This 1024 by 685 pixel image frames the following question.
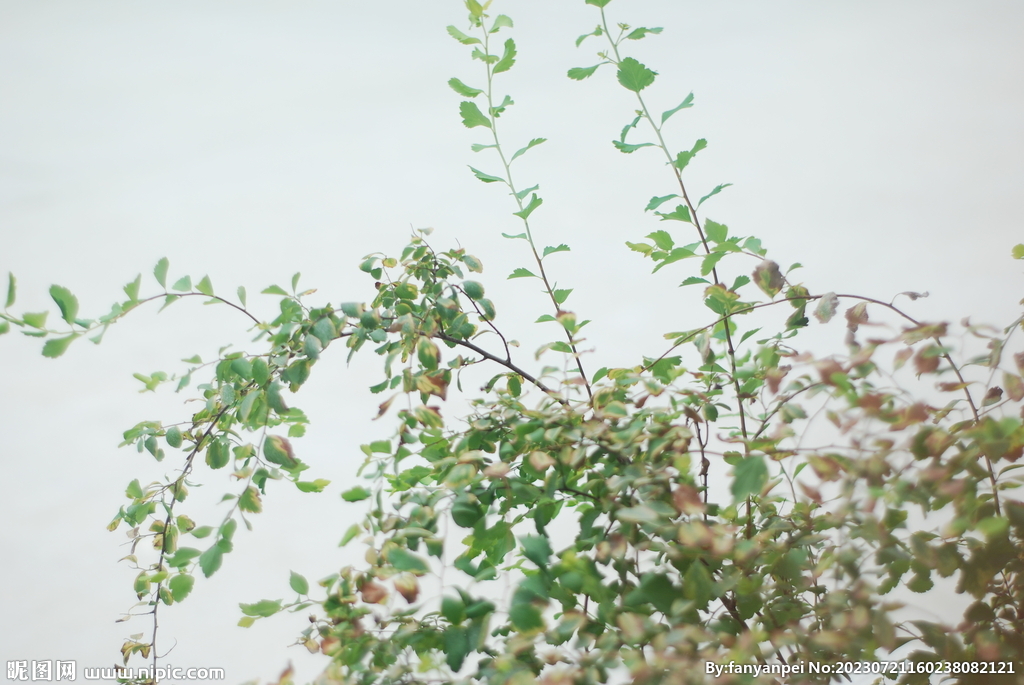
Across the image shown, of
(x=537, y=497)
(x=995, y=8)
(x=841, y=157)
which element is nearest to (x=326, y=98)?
(x=841, y=157)

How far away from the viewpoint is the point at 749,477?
47 cm

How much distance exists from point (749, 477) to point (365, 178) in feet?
6.06

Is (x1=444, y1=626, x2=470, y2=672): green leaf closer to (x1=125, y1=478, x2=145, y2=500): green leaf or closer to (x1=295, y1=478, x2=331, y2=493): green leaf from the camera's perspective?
(x1=295, y1=478, x2=331, y2=493): green leaf

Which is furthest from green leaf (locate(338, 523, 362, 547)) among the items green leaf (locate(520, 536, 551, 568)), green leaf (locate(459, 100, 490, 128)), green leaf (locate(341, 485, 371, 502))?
green leaf (locate(459, 100, 490, 128))

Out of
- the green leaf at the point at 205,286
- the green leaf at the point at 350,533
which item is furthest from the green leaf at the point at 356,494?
the green leaf at the point at 205,286

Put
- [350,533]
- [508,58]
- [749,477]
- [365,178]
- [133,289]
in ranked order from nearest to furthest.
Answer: [749,477]
[350,533]
[133,289]
[508,58]
[365,178]

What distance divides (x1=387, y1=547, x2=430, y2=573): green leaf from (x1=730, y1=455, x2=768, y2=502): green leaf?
260 mm

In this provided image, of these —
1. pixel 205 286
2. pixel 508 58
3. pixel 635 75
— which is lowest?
pixel 205 286

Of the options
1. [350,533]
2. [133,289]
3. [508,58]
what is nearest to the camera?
[350,533]

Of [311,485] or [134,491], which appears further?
[134,491]

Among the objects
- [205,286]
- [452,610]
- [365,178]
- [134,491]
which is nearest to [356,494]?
[452,610]

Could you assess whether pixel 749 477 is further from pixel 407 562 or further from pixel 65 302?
pixel 65 302

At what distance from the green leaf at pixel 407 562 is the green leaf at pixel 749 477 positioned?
0.26m

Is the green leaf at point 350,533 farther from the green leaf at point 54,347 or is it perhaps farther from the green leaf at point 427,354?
the green leaf at point 54,347
